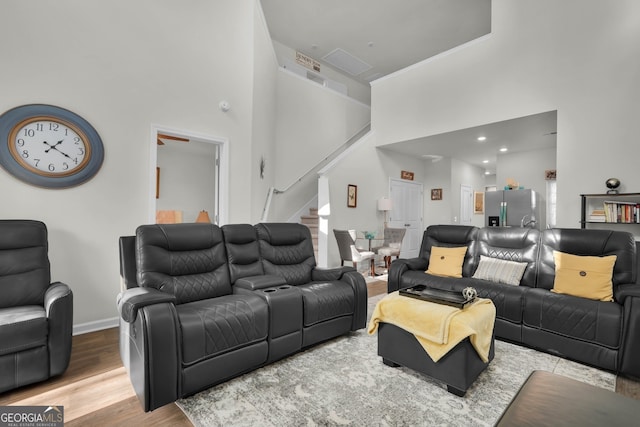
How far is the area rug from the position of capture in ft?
5.82

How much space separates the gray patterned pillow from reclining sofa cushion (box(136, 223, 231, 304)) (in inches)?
101

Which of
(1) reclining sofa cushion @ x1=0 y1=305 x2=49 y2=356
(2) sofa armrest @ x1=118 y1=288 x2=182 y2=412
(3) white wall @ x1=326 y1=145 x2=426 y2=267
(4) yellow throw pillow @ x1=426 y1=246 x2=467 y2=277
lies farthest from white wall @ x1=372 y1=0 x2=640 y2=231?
(1) reclining sofa cushion @ x1=0 y1=305 x2=49 y2=356

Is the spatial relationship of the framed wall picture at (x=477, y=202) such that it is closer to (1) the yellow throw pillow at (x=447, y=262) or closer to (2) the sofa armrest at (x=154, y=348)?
(1) the yellow throw pillow at (x=447, y=262)

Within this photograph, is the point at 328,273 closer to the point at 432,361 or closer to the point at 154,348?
the point at 432,361

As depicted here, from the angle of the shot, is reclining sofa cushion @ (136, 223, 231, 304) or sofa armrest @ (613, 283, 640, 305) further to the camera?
reclining sofa cushion @ (136, 223, 231, 304)

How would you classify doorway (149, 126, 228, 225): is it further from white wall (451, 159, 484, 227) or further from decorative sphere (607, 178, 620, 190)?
white wall (451, 159, 484, 227)

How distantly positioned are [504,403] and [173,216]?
6.01 meters

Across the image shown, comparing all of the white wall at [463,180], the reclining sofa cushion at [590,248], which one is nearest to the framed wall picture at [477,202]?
the white wall at [463,180]

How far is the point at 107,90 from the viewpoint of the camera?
3.28 meters

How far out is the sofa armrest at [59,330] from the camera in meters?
2.11

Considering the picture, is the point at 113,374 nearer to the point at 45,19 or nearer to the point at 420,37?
the point at 45,19

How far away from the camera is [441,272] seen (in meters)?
3.51

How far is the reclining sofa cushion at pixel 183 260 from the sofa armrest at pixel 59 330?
0.49m

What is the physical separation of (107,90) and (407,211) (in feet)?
21.8
